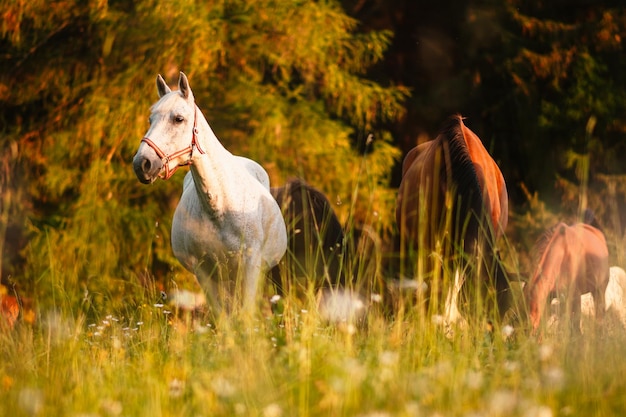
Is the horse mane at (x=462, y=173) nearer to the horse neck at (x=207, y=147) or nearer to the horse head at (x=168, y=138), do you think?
the horse neck at (x=207, y=147)

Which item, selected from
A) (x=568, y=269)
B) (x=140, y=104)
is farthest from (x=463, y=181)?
(x=140, y=104)

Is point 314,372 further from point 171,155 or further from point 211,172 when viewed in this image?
point 211,172

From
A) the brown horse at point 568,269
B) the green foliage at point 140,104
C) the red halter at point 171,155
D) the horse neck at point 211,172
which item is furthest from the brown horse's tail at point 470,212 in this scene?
the green foliage at point 140,104

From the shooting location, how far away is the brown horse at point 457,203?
6.19 meters

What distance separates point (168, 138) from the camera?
19.5ft

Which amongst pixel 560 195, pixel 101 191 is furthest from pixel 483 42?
pixel 101 191

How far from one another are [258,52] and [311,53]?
764mm

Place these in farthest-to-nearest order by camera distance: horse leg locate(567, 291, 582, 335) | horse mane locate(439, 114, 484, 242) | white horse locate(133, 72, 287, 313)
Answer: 1. horse mane locate(439, 114, 484, 242)
2. white horse locate(133, 72, 287, 313)
3. horse leg locate(567, 291, 582, 335)

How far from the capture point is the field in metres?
3.82

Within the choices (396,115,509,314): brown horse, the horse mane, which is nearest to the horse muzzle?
(396,115,509,314): brown horse

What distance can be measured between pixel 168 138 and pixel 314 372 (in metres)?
2.23

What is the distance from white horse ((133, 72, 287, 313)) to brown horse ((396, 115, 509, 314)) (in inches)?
38.0

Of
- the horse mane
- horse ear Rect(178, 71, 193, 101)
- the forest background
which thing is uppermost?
horse ear Rect(178, 71, 193, 101)

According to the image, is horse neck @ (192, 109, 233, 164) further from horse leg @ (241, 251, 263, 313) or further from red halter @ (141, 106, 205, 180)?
horse leg @ (241, 251, 263, 313)
